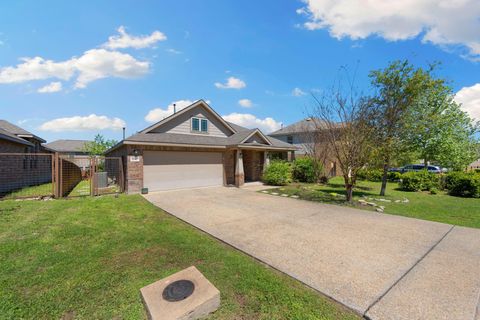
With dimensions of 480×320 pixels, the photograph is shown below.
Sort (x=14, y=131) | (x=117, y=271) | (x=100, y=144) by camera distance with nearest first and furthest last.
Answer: (x=117, y=271), (x=14, y=131), (x=100, y=144)

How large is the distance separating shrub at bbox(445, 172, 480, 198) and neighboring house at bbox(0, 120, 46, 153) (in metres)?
22.5

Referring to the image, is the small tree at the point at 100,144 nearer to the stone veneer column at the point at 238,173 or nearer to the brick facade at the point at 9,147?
the brick facade at the point at 9,147

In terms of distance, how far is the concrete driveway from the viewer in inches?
111

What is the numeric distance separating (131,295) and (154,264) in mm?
848

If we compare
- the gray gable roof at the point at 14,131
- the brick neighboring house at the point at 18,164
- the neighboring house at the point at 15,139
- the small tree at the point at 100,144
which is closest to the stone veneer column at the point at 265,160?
the brick neighboring house at the point at 18,164

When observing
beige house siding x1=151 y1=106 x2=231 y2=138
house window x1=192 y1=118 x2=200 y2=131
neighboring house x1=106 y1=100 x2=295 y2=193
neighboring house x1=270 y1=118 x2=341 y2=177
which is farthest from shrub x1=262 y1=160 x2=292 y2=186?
house window x1=192 y1=118 x2=200 y2=131

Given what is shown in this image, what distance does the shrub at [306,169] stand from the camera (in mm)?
16547

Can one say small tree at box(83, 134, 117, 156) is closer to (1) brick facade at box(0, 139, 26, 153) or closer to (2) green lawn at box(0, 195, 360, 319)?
(1) brick facade at box(0, 139, 26, 153)

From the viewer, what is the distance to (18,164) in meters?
12.2

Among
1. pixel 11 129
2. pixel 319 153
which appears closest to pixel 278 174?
pixel 319 153

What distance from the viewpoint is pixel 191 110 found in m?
14.5

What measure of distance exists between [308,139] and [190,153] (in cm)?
1329

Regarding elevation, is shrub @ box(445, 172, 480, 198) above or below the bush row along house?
below

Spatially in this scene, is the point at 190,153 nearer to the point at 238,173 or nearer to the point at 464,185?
the point at 238,173
